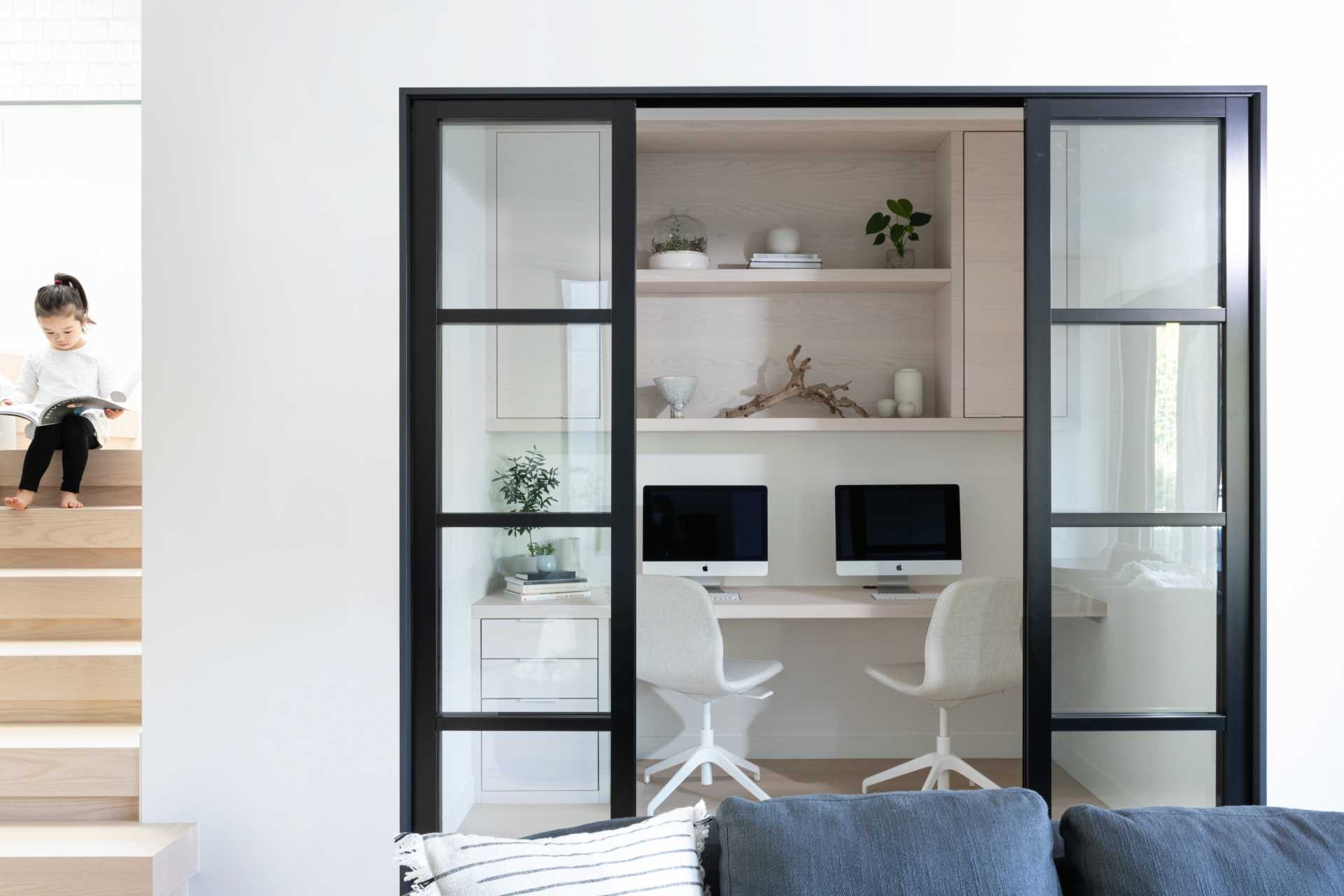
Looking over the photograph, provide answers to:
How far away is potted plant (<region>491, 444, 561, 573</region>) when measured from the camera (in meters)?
2.22

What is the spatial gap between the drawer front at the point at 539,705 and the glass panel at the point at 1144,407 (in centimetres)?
128

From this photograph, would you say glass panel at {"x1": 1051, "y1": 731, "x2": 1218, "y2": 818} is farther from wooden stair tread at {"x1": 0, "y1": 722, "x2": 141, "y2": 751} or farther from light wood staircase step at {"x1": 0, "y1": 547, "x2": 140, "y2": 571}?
light wood staircase step at {"x1": 0, "y1": 547, "x2": 140, "y2": 571}

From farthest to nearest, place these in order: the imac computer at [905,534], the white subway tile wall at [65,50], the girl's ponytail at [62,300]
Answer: the white subway tile wall at [65,50] → the imac computer at [905,534] → the girl's ponytail at [62,300]

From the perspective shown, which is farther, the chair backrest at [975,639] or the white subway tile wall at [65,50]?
the white subway tile wall at [65,50]

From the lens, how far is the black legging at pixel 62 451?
3049mm

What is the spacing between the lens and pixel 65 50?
14.0 feet

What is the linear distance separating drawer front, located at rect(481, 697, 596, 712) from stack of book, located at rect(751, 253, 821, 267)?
214 cm

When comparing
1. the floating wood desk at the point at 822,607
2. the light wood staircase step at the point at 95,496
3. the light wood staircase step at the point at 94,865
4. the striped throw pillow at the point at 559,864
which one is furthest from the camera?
the floating wood desk at the point at 822,607

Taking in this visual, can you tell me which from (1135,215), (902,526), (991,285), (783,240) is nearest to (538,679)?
(1135,215)

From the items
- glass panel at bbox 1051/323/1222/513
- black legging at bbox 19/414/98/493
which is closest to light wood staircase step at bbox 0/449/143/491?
black legging at bbox 19/414/98/493

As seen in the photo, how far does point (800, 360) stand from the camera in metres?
3.90

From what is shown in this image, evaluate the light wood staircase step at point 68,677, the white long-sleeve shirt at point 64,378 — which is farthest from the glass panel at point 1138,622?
the white long-sleeve shirt at point 64,378

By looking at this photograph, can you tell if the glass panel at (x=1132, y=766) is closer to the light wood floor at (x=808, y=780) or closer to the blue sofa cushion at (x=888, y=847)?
the blue sofa cushion at (x=888, y=847)

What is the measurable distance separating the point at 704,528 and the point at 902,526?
0.84 m
